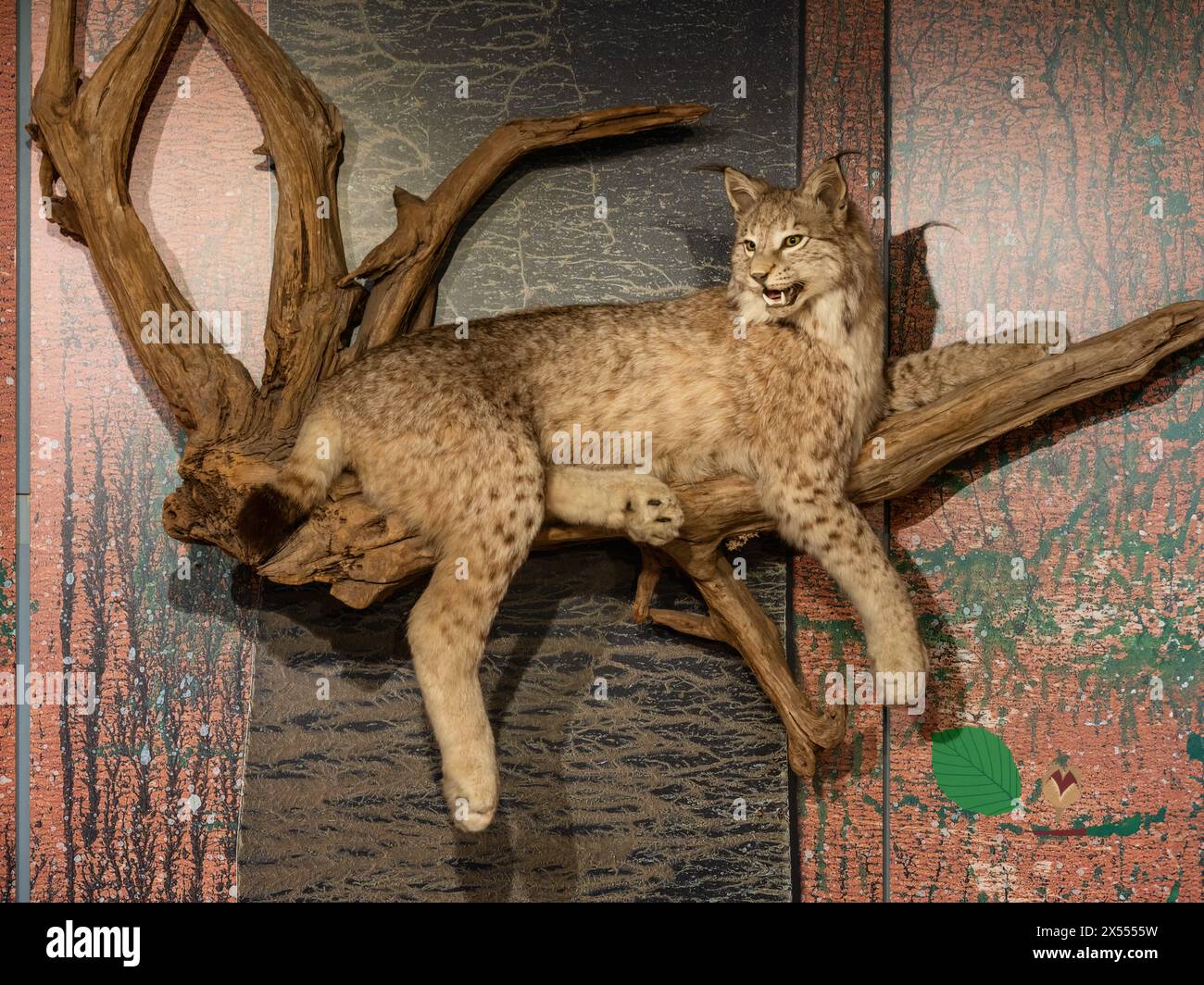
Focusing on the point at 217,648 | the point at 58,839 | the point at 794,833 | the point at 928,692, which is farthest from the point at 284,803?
the point at 928,692

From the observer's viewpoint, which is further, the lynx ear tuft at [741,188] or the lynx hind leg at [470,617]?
the lynx ear tuft at [741,188]

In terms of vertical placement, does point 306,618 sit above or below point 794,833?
above

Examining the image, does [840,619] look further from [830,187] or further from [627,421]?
[830,187]

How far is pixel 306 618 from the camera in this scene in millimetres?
2738

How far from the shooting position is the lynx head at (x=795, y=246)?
250 centimetres

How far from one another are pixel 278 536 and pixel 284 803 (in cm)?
73

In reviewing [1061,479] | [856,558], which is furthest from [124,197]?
[1061,479]

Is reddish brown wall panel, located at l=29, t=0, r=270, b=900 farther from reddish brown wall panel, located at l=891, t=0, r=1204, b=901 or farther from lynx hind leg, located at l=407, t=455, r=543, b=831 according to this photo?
reddish brown wall panel, located at l=891, t=0, r=1204, b=901

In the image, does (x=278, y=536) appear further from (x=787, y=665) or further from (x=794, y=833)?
(x=794, y=833)

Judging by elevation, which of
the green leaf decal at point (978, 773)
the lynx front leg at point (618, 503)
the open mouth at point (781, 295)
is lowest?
the green leaf decal at point (978, 773)

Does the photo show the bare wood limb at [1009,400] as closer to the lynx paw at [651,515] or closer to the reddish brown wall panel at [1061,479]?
the reddish brown wall panel at [1061,479]

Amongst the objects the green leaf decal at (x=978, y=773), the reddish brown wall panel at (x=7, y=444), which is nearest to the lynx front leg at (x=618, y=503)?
the green leaf decal at (x=978, y=773)

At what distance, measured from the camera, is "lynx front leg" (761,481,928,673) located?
2.50 m

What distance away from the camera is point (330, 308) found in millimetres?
2668
